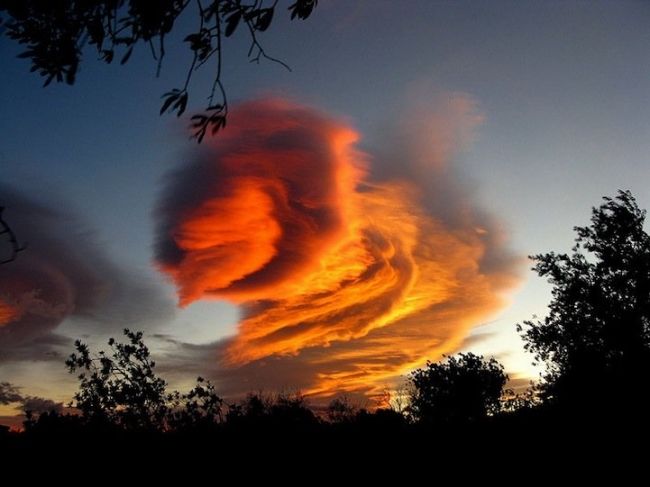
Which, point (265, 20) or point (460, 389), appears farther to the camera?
point (460, 389)

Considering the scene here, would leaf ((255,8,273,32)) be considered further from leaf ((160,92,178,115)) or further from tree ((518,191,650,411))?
tree ((518,191,650,411))

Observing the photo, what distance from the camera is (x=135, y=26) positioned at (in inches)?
189

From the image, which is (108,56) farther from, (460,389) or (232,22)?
(460,389)

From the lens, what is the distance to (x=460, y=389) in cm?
6159

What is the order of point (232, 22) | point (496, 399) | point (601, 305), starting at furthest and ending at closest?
point (496, 399) < point (601, 305) < point (232, 22)

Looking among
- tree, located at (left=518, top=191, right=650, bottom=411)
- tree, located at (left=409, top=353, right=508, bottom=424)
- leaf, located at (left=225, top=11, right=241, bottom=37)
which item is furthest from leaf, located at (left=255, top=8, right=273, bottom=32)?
tree, located at (left=409, top=353, right=508, bottom=424)

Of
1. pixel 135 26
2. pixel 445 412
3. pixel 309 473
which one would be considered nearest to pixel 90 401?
pixel 309 473

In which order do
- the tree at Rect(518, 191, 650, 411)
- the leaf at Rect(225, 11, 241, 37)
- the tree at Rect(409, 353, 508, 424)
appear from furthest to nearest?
the tree at Rect(409, 353, 508, 424), the tree at Rect(518, 191, 650, 411), the leaf at Rect(225, 11, 241, 37)

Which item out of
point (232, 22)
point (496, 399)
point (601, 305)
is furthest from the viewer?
point (496, 399)

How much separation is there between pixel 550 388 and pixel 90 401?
38.1 meters

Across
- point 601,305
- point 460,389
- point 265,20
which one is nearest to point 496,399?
point 460,389

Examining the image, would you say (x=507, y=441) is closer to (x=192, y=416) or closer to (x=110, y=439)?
(x=110, y=439)

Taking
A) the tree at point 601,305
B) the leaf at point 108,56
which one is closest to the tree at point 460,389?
the tree at point 601,305

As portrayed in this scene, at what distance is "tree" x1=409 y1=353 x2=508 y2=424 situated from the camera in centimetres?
6084
